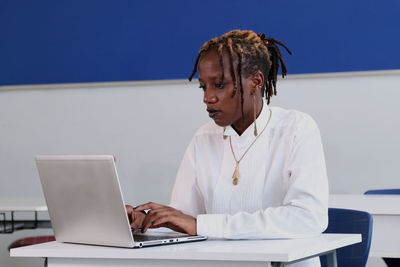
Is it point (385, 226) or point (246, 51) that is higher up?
point (246, 51)

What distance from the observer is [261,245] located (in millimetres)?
1697

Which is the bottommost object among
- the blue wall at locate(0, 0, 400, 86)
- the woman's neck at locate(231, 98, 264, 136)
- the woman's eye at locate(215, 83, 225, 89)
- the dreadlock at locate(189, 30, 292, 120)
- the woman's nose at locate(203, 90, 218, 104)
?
the woman's neck at locate(231, 98, 264, 136)

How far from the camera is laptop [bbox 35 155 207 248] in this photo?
165 centimetres

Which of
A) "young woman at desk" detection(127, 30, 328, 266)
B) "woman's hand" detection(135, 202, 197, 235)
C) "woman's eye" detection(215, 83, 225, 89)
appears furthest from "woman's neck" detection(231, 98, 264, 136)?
"woman's hand" detection(135, 202, 197, 235)

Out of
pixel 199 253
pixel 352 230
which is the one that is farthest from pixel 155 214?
pixel 352 230

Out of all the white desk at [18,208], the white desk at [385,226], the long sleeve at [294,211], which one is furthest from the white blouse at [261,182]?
the white desk at [18,208]

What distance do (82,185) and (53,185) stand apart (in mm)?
111

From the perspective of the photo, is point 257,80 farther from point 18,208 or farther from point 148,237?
point 18,208

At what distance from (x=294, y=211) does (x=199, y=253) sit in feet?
1.28

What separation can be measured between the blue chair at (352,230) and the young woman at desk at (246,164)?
0.30 metres

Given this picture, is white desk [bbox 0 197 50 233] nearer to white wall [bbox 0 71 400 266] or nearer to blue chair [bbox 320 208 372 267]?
white wall [bbox 0 71 400 266]

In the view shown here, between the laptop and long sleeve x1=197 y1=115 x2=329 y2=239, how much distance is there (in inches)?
2.8

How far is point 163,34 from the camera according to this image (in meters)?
4.33

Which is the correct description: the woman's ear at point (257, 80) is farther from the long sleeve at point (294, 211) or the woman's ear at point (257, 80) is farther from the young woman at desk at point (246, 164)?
the long sleeve at point (294, 211)
